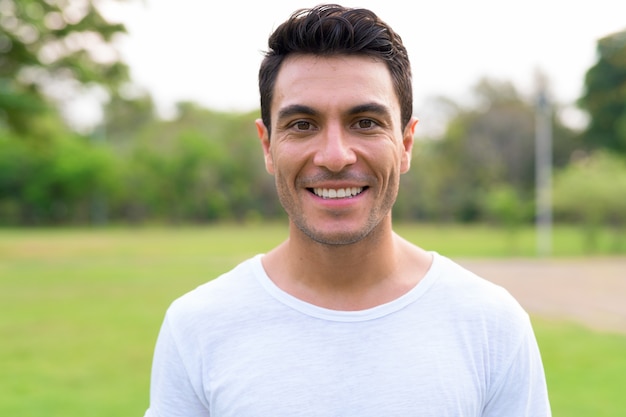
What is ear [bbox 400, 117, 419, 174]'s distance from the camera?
1.78 metres

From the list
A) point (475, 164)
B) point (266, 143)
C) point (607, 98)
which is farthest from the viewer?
point (475, 164)

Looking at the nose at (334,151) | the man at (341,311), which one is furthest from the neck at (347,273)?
the nose at (334,151)

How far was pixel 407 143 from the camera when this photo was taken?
1.82 meters

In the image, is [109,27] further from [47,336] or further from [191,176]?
[191,176]

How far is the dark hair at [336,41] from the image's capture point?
1631 mm

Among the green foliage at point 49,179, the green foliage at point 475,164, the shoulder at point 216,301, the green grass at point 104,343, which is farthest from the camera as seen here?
the green foliage at point 475,164

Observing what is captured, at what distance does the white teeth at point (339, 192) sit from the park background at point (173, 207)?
5.27 m

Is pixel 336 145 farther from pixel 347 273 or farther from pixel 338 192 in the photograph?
pixel 347 273

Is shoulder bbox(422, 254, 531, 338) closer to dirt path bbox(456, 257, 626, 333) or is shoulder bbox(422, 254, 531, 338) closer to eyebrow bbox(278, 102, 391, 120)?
eyebrow bbox(278, 102, 391, 120)

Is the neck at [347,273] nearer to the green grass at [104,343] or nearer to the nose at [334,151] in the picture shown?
the nose at [334,151]

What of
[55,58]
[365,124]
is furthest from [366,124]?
[55,58]

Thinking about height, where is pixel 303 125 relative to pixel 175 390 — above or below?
above

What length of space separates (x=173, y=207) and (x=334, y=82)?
49.2 metres

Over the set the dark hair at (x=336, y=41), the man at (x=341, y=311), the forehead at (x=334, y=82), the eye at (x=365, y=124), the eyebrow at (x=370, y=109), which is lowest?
the man at (x=341, y=311)
